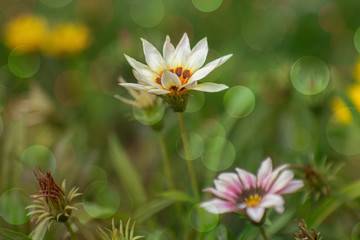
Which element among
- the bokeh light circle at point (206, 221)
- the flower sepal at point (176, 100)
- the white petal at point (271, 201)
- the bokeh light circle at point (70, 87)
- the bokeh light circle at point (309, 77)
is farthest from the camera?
the bokeh light circle at point (70, 87)

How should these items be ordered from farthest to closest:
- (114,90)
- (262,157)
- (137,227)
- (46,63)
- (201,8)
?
Answer: 1. (201,8)
2. (46,63)
3. (114,90)
4. (262,157)
5. (137,227)

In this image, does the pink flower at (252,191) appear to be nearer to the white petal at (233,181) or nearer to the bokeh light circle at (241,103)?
the white petal at (233,181)

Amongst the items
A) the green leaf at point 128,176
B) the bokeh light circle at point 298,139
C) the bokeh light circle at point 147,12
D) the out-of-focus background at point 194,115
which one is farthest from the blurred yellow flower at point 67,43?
the bokeh light circle at point 298,139

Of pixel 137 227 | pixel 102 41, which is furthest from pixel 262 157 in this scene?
pixel 102 41

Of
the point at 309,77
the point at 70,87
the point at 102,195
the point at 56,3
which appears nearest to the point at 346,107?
the point at 309,77

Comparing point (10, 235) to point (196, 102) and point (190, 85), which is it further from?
point (196, 102)

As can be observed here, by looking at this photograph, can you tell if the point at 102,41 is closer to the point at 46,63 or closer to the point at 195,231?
the point at 46,63

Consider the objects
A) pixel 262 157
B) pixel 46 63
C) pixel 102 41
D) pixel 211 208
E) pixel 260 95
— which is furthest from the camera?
pixel 102 41
